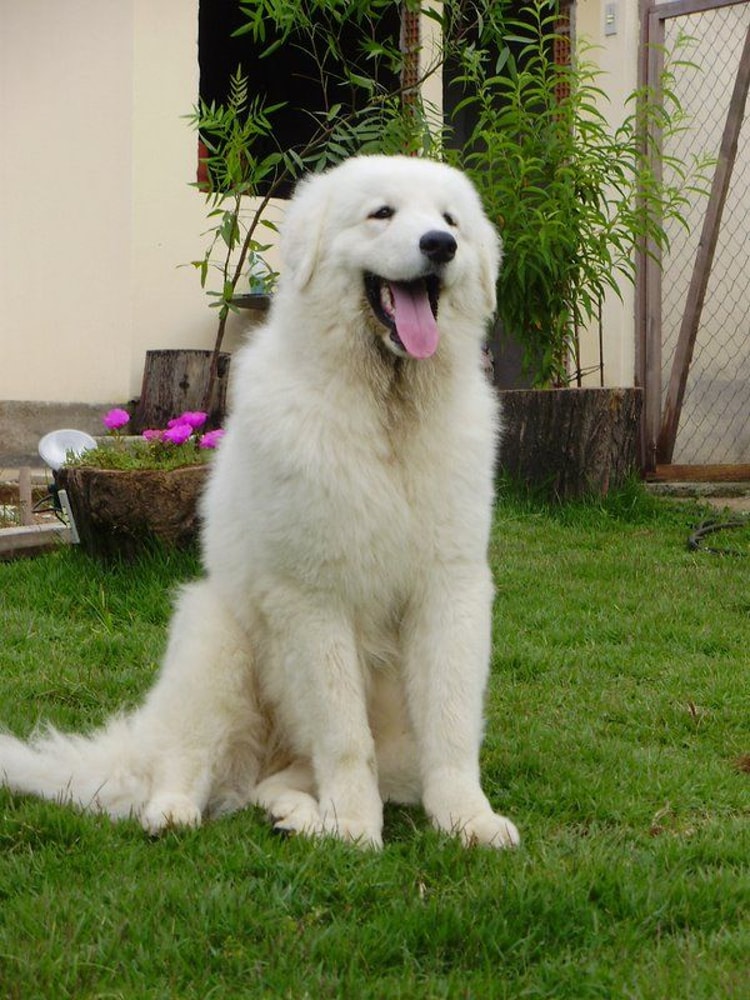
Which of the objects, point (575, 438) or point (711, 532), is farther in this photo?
point (575, 438)

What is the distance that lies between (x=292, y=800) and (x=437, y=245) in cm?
122

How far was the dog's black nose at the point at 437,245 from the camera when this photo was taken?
2.61m

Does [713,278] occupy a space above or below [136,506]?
above

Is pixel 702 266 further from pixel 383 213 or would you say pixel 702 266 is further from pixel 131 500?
pixel 383 213

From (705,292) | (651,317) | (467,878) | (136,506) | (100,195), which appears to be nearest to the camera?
(467,878)

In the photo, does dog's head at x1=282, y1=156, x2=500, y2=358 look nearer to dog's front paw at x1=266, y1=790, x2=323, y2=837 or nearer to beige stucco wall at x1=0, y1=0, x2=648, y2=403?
dog's front paw at x1=266, y1=790, x2=323, y2=837

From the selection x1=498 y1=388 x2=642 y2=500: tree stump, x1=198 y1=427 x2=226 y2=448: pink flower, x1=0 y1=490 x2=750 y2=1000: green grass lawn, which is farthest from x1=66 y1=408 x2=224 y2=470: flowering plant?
x1=498 y1=388 x2=642 y2=500: tree stump

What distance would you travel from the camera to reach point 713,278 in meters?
8.00

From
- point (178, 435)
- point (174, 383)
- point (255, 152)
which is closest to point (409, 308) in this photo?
point (178, 435)

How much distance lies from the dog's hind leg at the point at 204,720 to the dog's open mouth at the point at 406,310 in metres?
0.75

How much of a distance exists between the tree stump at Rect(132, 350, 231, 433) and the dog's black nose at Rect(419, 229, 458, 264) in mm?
5111

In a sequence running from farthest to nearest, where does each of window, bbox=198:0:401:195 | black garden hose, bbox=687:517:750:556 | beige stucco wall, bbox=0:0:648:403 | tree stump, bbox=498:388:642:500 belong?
window, bbox=198:0:401:195 → beige stucco wall, bbox=0:0:648:403 → tree stump, bbox=498:388:642:500 → black garden hose, bbox=687:517:750:556

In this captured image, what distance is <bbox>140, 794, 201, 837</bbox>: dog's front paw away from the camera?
2572 millimetres

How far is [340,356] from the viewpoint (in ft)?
8.95
